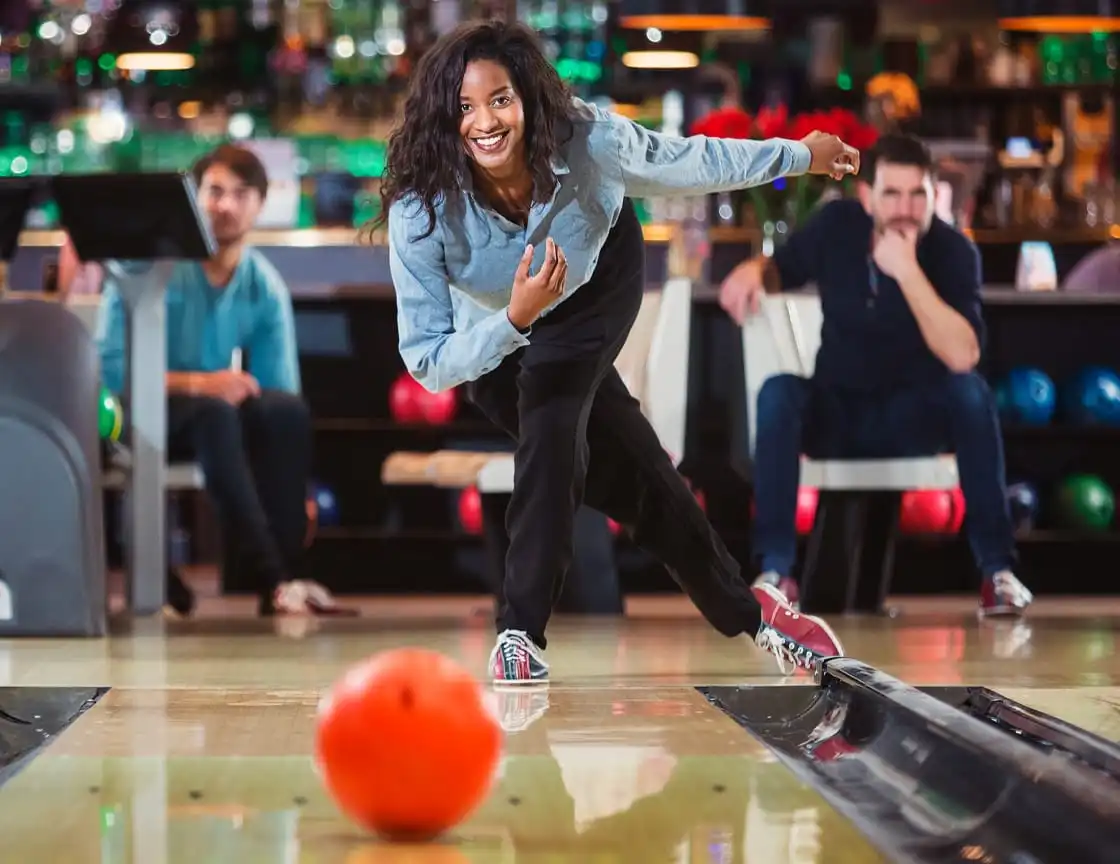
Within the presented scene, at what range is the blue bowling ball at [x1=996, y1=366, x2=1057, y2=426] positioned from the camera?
19.4 ft

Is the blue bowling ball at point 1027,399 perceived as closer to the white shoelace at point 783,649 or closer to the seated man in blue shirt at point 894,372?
the seated man in blue shirt at point 894,372

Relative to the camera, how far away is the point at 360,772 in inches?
64.9

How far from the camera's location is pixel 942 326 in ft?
14.9

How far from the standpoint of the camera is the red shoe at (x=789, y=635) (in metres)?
3.01

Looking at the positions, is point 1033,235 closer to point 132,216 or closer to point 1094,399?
point 1094,399

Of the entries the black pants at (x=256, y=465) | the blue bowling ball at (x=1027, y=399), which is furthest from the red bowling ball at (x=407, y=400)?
the blue bowling ball at (x=1027, y=399)

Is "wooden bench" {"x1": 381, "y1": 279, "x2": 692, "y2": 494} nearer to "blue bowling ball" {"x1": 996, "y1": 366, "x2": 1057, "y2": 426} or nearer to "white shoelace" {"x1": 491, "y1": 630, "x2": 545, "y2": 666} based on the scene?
"blue bowling ball" {"x1": 996, "y1": 366, "x2": 1057, "y2": 426}

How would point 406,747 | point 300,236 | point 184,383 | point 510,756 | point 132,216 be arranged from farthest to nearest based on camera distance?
1. point 300,236
2. point 184,383
3. point 132,216
4. point 510,756
5. point 406,747

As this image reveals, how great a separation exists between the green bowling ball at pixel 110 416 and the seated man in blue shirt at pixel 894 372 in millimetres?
1612

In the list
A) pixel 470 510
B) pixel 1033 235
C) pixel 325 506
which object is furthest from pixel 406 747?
pixel 1033 235

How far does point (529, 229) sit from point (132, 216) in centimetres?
164

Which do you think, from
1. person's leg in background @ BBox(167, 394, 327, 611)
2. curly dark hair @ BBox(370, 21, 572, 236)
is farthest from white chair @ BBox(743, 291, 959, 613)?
curly dark hair @ BBox(370, 21, 572, 236)

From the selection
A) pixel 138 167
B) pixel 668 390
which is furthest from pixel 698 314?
pixel 138 167

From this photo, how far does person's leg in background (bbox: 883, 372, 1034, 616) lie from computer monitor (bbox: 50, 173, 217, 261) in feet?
6.04
